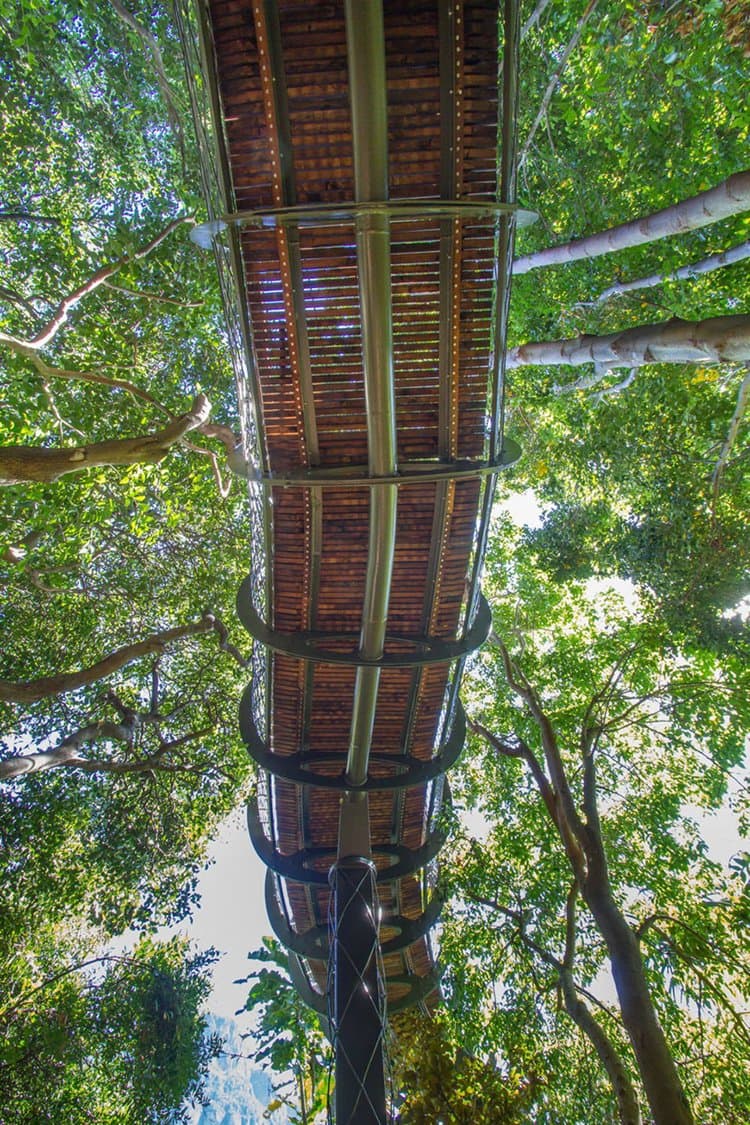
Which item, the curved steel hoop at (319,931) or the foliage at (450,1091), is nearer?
the foliage at (450,1091)

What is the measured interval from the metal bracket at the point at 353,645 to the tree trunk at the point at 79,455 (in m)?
1.75

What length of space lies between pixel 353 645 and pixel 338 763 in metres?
1.96

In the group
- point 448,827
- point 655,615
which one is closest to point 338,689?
point 448,827

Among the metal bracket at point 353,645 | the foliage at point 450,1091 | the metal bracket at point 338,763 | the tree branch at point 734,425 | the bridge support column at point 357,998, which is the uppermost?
the tree branch at point 734,425

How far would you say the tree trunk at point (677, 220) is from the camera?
16.4 feet

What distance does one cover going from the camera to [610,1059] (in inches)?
213

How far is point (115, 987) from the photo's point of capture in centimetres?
1087

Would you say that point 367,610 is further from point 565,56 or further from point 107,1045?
point 107,1045

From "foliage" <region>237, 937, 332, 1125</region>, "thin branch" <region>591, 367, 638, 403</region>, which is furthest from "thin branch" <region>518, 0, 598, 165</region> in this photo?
"foliage" <region>237, 937, 332, 1125</region>

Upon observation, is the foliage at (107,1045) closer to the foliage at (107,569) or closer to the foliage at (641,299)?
the foliage at (107,569)

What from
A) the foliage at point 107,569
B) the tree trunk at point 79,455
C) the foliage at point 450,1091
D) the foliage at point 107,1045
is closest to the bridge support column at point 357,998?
the foliage at point 450,1091

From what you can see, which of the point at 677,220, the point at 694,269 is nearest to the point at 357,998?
the point at 677,220

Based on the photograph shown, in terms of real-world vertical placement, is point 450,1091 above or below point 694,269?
below

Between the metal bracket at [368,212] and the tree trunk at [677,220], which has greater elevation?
the tree trunk at [677,220]
